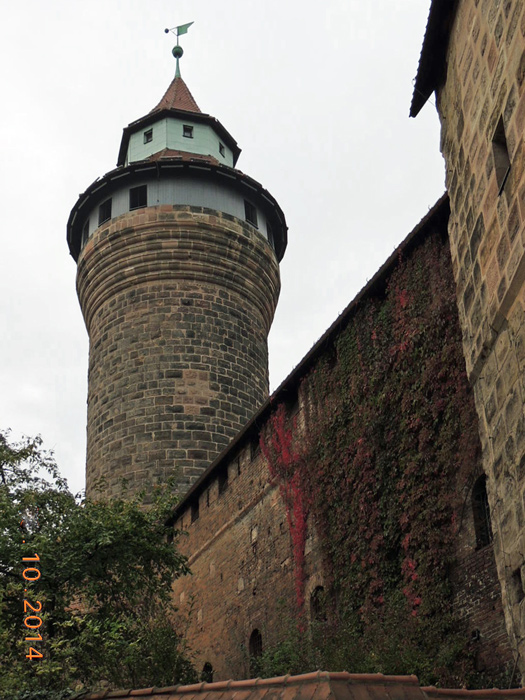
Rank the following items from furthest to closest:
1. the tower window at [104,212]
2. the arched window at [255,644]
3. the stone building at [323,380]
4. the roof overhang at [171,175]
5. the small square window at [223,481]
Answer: the tower window at [104,212], the roof overhang at [171,175], the small square window at [223,481], the arched window at [255,644], the stone building at [323,380]

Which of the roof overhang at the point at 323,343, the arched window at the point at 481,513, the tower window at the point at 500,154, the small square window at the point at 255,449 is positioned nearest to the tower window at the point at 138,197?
the roof overhang at the point at 323,343

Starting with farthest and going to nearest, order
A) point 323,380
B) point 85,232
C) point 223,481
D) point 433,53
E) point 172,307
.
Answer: point 85,232 → point 172,307 → point 223,481 → point 323,380 → point 433,53

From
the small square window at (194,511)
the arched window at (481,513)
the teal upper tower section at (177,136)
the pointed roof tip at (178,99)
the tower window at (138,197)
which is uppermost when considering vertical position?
the pointed roof tip at (178,99)

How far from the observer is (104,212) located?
23953mm

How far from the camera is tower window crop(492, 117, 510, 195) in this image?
6.53 m

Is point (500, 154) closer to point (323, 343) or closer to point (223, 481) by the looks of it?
point (323, 343)

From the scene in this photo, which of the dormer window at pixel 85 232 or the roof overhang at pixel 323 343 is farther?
the dormer window at pixel 85 232

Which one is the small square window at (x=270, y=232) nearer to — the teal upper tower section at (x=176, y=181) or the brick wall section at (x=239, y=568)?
the teal upper tower section at (x=176, y=181)

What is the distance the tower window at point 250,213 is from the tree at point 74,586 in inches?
451

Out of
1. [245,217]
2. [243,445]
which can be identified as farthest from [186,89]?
[243,445]

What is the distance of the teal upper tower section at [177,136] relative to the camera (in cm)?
2527

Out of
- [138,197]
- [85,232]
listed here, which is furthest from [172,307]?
[85,232]

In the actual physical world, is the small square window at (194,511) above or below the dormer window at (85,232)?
below

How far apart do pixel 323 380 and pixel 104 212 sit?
1181 centimetres
